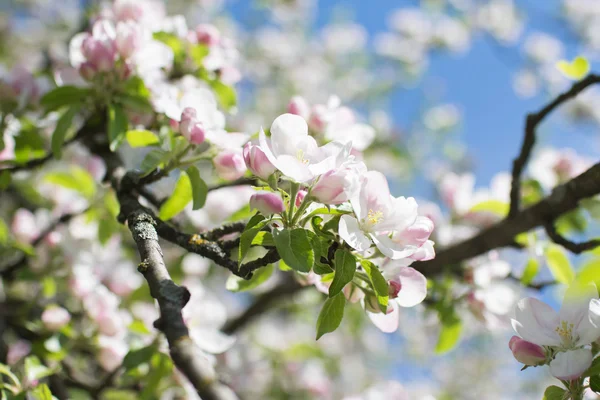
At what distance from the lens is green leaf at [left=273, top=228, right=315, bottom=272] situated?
77cm

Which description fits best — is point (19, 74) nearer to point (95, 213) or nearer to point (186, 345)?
point (95, 213)

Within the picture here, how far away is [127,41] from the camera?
1.28 meters

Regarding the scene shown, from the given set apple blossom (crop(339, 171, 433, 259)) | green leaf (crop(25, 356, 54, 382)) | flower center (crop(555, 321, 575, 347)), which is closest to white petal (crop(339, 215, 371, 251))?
apple blossom (crop(339, 171, 433, 259))

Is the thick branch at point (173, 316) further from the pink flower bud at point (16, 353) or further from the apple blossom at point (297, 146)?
the pink flower bud at point (16, 353)

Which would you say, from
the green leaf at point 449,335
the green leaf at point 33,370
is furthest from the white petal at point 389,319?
the green leaf at point 33,370

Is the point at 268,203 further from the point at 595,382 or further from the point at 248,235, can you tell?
the point at 595,382

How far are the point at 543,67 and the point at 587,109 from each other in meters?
0.66

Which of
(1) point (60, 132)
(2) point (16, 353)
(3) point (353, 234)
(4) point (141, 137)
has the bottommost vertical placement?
(2) point (16, 353)

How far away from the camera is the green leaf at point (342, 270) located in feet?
2.68

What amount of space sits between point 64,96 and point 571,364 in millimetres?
1168

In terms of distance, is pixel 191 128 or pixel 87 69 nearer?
pixel 191 128

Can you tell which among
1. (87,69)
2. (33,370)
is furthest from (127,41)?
(33,370)

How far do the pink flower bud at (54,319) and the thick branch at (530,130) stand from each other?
119 centimetres

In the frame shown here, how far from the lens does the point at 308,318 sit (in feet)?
11.2
